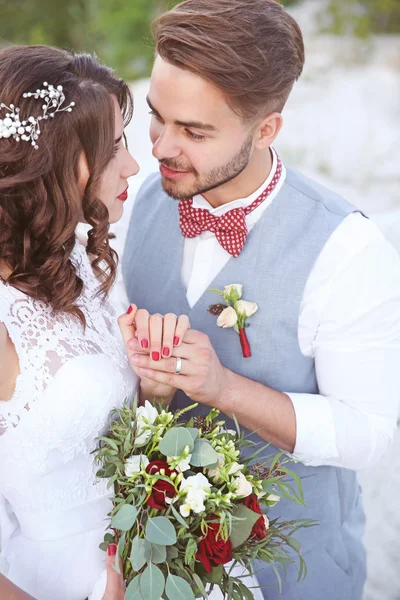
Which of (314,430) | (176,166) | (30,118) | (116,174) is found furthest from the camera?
(176,166)

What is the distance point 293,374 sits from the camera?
82.9 inches

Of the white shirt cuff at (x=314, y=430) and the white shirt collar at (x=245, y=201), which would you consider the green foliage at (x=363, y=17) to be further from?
the white shirt cuff at (x=314, y=430)

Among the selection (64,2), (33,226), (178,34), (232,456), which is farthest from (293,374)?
(64,2)

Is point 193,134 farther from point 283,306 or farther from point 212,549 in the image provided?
point 212,549

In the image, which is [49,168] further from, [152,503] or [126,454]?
[152,503]

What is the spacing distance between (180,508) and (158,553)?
4.1 inches

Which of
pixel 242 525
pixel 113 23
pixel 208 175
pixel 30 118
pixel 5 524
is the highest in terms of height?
pixel 30 118

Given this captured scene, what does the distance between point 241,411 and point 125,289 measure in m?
0.72

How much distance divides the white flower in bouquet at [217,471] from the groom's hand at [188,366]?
25 centimetres

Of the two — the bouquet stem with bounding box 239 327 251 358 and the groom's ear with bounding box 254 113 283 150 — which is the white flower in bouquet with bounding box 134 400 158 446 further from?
the groom's ear with bounding box 254 113 283 150

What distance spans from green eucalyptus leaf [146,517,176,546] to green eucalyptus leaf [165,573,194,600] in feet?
0.26

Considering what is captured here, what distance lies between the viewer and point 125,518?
1464 millimetres

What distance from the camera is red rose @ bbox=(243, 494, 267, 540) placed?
1.54 m

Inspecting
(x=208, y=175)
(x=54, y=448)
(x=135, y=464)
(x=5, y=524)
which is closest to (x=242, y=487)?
(x=135, y=464)
